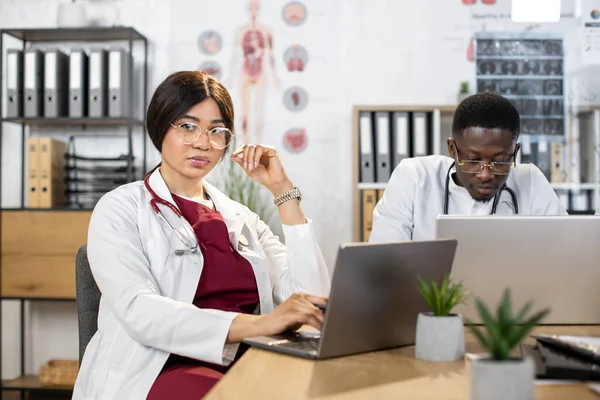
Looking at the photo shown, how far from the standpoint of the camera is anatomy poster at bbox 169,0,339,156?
3855mm

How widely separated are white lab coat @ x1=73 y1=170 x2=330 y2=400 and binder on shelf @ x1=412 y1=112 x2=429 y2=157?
5.85 feet

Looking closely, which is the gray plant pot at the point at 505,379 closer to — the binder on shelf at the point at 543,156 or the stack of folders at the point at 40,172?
the binder on shelf at the point at 543,156

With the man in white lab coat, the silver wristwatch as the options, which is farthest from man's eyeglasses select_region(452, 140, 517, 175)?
the silver wristwatch

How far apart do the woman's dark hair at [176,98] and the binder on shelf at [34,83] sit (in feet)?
6.58

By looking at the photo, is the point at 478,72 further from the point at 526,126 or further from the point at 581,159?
the point at 581,159

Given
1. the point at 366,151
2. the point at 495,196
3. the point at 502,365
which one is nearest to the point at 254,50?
the point at 366,151

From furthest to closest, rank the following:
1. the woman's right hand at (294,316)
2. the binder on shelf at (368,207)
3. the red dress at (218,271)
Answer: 1. the binder on shelf at (368,207)
2. the red dress at (218,271)
3. the woman's right hand at (294,316)

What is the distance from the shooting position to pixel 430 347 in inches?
46.8

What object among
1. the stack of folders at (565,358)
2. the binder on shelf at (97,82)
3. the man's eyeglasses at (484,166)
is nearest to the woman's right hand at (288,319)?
the stack of folders at (565,358)

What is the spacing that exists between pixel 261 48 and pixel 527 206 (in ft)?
7.17

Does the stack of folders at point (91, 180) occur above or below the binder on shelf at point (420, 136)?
below

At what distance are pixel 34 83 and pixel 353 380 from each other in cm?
308

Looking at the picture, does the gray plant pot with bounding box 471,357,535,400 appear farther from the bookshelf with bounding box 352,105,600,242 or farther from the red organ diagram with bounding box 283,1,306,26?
the red organ diagram with bounding box 283,1,306,26

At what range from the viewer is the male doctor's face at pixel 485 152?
1.89m
